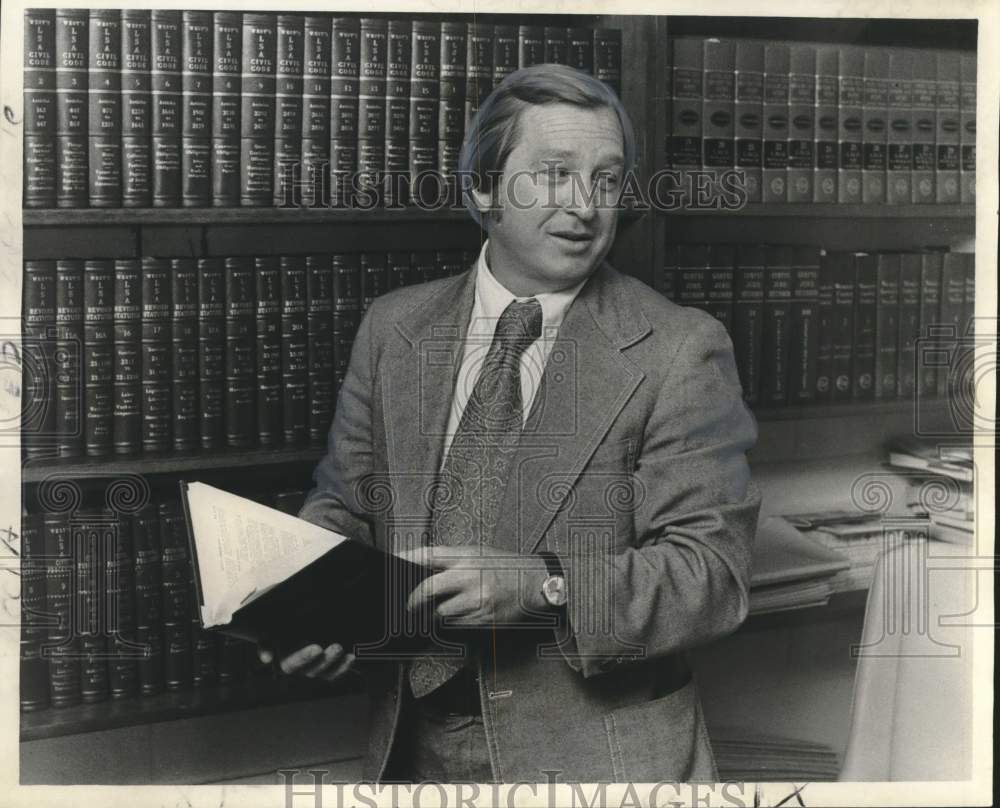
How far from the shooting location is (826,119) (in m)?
1.70

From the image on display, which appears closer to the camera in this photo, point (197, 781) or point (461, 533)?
point (461, 533)

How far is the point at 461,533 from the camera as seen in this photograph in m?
1.59

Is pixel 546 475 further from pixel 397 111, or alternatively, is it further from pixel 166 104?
pixel 166 104

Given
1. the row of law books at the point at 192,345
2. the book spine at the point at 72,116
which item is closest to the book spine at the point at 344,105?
the row of law books at the point at 192,345

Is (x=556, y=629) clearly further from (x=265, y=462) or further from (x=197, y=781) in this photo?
(x=197, y=781)

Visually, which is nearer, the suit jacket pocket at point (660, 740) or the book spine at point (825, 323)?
the suit jacket pocket at point (660, 740)

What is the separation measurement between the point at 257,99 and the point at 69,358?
43 centimetres

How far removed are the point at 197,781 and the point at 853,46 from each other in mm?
1405

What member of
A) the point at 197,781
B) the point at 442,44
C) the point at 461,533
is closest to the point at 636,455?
the point at 461,533

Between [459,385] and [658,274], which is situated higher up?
[658,274]

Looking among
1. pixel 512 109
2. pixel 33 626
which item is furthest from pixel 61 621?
pixel 512 109

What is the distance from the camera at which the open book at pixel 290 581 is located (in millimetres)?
1460

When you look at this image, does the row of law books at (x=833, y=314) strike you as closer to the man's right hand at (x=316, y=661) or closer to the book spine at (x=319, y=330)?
the book spine at (x=319, y=330)

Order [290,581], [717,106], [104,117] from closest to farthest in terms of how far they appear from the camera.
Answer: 1. [290,581]
2. [104,117]
3. [717,106]
